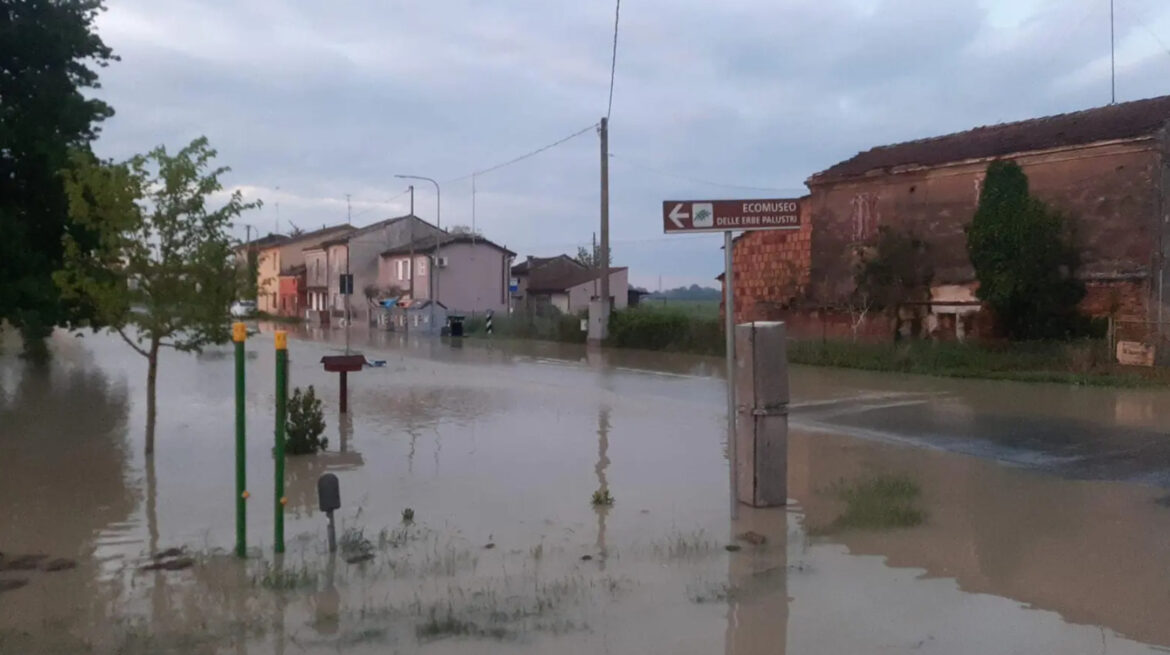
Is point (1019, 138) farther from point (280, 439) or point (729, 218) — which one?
point (280, 439)

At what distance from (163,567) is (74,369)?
71.6ft

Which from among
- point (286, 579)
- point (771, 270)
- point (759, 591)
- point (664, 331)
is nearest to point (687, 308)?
point (771, 270)

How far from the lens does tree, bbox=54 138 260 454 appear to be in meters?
12.2

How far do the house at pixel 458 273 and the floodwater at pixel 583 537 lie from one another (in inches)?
1808

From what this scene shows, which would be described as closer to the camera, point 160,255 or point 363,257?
point 160,255

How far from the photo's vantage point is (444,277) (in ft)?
212

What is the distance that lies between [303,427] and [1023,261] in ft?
67.8

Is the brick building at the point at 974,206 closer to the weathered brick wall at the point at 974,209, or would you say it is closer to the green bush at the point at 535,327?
the weathered brick wall at the point at 974,209

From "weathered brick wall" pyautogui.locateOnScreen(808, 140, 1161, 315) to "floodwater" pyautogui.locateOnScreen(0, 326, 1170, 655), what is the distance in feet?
32.8

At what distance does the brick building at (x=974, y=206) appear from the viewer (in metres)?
27.1

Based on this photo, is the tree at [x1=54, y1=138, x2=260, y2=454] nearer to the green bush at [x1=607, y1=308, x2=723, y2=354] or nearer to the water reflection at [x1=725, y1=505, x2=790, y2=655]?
the water reflection at [x1=725, y1=505, x2=790, y2=655]

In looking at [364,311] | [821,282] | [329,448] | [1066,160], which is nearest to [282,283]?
[364,311]

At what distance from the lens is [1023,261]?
27.4 m

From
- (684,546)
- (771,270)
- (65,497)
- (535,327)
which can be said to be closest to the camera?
(684,546)
